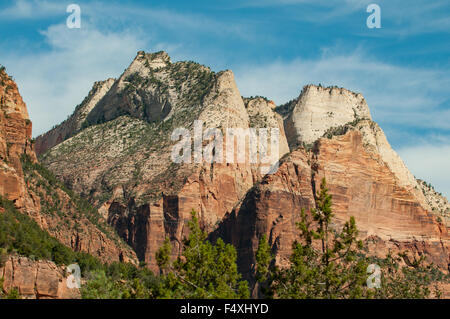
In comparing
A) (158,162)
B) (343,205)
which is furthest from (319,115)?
(343,205)

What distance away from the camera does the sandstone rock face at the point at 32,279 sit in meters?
85.7

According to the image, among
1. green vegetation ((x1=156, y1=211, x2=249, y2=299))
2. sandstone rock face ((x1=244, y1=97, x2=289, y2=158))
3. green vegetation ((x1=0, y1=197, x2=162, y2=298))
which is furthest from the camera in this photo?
sandstone rock face ((x1=244, y1=97, x2=289, y2=158))

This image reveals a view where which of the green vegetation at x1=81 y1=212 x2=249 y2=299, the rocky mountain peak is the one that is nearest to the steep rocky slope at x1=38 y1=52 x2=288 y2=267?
the rocky mountain peak

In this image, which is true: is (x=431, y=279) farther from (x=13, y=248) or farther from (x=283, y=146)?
(x=13, y=248)

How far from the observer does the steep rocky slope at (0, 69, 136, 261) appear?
110 meters

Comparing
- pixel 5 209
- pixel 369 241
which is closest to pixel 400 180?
pixel 369 241

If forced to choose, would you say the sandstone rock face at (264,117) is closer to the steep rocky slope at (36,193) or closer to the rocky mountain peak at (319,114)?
the rocky mountain peak at (319,114)

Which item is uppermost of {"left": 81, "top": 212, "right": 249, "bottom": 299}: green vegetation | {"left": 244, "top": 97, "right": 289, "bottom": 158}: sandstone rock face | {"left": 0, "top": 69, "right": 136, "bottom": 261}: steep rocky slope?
{"left": 244, "top": 97, "right": 289, "bottom": 158}: sandstone rock face

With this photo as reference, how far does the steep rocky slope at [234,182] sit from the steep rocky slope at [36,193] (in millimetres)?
14033

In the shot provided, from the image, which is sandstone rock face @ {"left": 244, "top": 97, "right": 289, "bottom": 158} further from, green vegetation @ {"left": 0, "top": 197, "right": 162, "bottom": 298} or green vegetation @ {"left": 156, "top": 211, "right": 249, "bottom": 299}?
green vegetation @ {"left": 156, "top": 211, "right": 249, "bottom": 299}

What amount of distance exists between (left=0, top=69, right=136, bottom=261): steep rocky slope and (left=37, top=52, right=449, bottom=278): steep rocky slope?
14.0 m

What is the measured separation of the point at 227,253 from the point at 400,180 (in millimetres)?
94180

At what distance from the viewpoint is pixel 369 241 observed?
5871 inches

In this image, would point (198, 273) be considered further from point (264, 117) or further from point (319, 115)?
point (319, 115)
